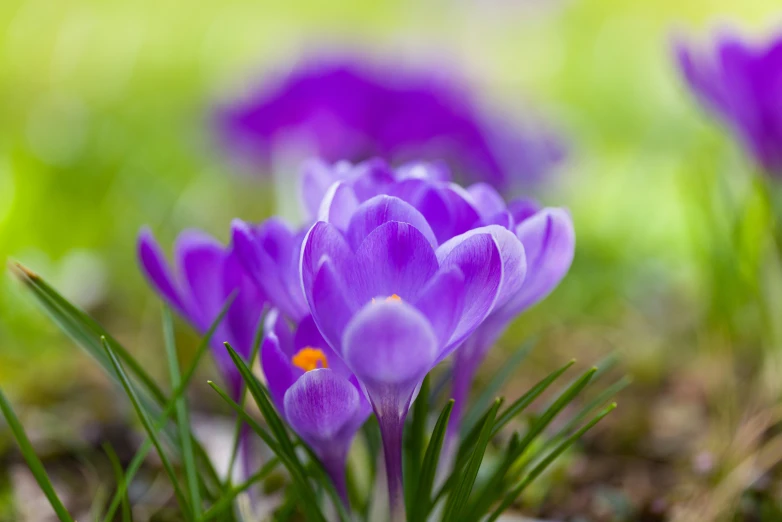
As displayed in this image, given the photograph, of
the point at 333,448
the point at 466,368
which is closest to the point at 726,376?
the point at 466,368

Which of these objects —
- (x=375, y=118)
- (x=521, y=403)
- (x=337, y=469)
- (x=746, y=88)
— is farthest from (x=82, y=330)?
(x=375, y=118)

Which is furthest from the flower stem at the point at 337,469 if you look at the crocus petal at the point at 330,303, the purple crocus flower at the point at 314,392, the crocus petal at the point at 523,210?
the crocus petal at the point at 523,210

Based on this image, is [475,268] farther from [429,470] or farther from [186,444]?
[186,444]

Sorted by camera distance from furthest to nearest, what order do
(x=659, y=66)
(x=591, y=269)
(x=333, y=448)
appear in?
(x=659, y=66), (x=591, y=269), (x=333, y=448)

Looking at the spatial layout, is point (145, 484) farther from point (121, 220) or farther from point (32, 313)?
point (121, 220)

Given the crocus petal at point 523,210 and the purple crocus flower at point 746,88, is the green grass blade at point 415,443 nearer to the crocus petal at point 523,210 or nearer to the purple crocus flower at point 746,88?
the crocus petal at point 523,210

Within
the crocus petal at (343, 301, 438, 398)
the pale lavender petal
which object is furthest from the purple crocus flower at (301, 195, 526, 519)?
the pale lavender petal
